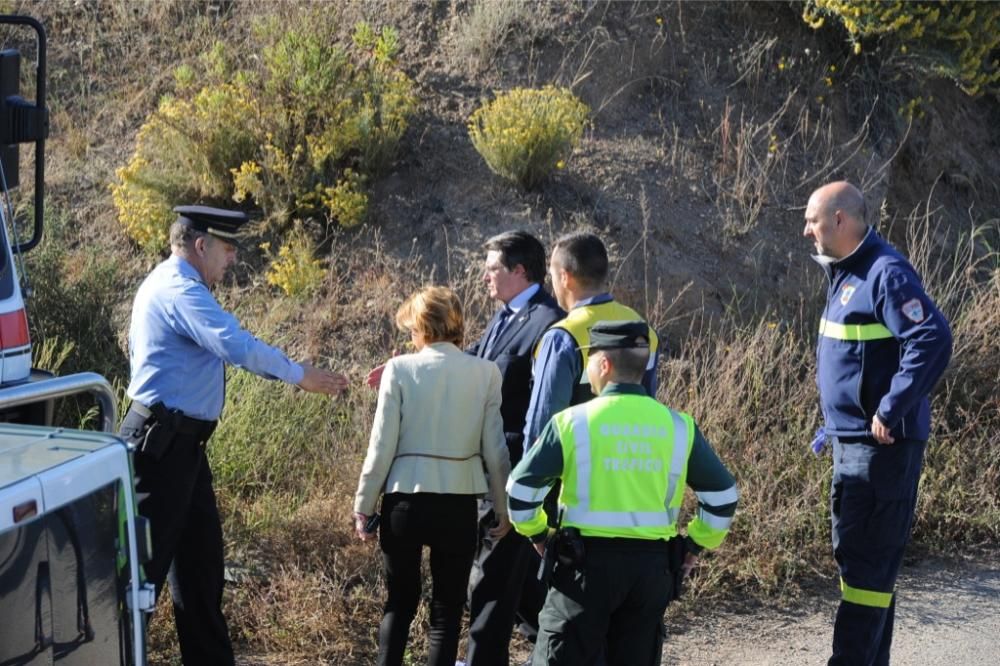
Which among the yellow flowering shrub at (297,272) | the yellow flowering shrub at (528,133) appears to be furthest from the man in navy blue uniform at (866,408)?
the yellow flowering shrub at (297,272)

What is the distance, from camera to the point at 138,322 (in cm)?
490

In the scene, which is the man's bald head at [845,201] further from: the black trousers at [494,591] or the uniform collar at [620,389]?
the black trousers at [494,591]

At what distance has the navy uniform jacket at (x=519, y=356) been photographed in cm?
503

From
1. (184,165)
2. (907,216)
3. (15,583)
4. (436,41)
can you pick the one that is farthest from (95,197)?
(15,583)

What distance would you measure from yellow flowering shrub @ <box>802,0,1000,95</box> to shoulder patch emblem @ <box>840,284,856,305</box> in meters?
5.14

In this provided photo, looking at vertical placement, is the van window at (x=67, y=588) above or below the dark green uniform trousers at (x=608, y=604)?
above

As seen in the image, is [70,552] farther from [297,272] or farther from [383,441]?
[297,272]

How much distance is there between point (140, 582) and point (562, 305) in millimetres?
2339

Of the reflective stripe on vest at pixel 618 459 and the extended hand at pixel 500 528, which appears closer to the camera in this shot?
the reflective stripe on vest at pixel 618 459

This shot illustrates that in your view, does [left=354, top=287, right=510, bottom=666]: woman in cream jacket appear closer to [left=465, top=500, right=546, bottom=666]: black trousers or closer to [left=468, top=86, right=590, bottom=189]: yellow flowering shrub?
[left=465, top=500, right=546, bottom=666]: black trousers

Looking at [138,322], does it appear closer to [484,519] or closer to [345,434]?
[484,519]

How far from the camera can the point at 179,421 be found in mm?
4781

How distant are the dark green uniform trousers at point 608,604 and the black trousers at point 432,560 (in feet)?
2.24

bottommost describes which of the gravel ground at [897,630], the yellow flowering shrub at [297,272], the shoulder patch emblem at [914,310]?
the gravel ground at [897,630]
